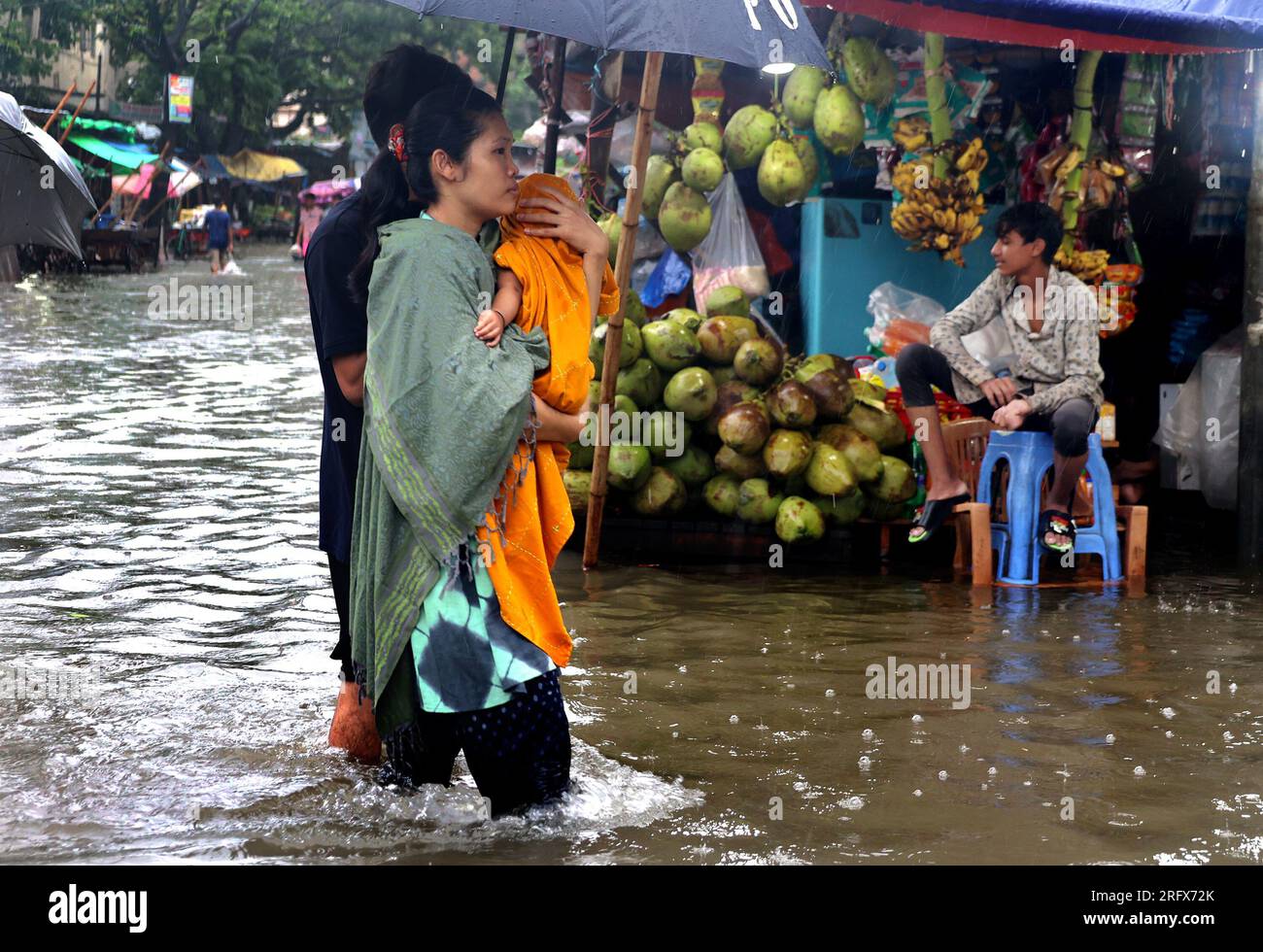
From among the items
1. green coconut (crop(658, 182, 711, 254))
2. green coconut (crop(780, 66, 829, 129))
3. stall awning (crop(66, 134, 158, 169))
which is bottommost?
green coconut (crop(658, 182, 711, 254))

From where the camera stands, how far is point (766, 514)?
7.17m

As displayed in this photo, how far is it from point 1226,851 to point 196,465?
6.87 meters

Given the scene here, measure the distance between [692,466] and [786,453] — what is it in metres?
0.53

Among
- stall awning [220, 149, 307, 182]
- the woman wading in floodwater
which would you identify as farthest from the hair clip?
stall awning [220, 149, 307, 182]

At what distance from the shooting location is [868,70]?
7.48 m

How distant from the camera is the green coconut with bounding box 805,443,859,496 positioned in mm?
7031

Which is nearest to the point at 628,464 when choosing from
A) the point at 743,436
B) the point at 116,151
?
the point at 743,436

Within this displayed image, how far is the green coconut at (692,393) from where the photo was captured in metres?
7.21

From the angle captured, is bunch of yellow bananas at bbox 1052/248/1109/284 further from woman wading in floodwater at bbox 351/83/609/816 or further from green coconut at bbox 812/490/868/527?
woman wading in floodwater at bbox 351/83/609/816

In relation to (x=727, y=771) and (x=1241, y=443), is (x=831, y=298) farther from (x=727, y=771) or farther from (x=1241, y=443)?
(x=727, y=771)

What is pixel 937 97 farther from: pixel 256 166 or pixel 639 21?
pixel 256 166

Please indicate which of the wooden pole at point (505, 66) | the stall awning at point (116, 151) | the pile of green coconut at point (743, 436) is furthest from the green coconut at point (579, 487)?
the stall awning at point (116, 151)

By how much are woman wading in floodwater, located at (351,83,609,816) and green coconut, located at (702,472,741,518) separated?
3765mm
